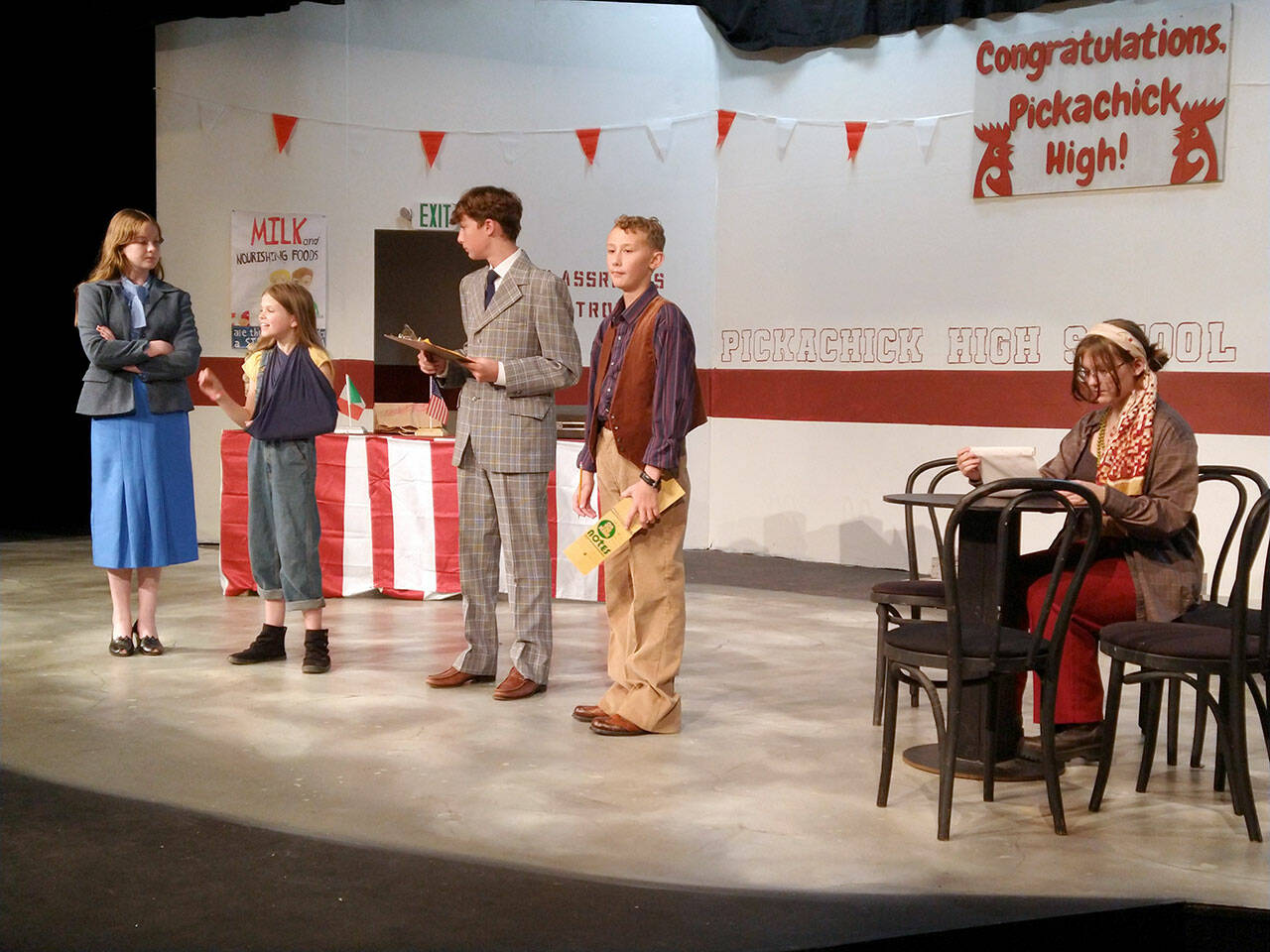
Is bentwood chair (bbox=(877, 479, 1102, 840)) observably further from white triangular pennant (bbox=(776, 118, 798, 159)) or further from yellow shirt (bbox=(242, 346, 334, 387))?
white triangular pennant (bbox=(776, 118, 798, 159))

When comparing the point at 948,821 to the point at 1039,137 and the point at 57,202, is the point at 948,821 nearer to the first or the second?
the point at 1039,137

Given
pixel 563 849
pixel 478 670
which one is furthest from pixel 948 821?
pixel 478 670

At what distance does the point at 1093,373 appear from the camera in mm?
3768

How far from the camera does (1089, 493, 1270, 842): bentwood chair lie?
3143 millimetres

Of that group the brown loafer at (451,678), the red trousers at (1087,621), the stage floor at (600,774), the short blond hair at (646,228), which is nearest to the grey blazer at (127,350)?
the stage floor at (600,774)

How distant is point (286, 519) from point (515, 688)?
1096 mm

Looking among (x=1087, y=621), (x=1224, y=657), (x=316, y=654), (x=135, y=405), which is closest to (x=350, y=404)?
(x=135, y=405)

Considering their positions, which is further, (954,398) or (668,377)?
(954,398)

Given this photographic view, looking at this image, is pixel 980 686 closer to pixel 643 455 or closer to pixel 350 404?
pixel 643 455

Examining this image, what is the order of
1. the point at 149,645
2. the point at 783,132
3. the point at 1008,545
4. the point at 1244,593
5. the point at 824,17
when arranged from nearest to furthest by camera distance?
the point at 1244,593 < the point at 1008,545 < the point at 149,645 < the point at 824,17 < the point at 783,132

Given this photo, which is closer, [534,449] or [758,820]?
[758,820]

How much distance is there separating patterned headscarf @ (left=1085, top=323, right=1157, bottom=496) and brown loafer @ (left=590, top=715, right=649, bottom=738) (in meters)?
1.58

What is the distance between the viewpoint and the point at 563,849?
3086 mm

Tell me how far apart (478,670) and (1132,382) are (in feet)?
7.88
